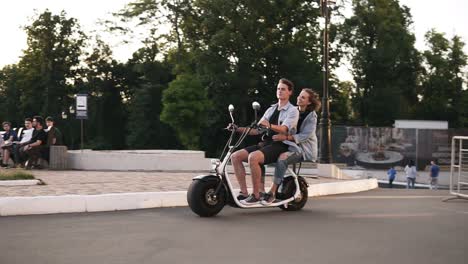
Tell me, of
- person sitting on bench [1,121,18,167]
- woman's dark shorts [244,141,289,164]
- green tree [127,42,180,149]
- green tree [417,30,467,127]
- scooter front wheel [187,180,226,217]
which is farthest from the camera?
green tree [417,30,467,127]

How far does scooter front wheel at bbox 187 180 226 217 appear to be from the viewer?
712cm

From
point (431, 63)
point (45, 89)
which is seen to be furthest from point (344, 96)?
point (45, 89)

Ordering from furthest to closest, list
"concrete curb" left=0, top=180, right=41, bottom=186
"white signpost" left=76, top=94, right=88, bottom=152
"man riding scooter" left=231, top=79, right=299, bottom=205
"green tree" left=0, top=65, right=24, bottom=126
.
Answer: "green tree" left=0, top=65, right=24, bottom=126, "white signpost" left=76, top=94, right=88, bottom=152, "concrete curb" left=0, top=180, right=41, bottom=186, "man riding scooter" left=231, top=79, right=299, bottom=205

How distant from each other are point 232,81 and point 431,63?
24589mm

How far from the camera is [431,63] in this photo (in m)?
60.8

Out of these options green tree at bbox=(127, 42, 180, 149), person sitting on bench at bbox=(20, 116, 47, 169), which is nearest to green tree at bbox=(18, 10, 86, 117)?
green tree at bbox=(127, 42, 180, 149)

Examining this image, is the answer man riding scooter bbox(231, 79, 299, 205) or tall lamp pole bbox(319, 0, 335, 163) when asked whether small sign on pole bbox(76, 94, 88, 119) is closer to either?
tall lamp pole bbox(319, 0, 335, 163)

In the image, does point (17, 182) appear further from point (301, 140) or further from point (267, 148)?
point (301, 140)

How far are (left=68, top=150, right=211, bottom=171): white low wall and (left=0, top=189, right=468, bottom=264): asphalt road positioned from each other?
925 cm

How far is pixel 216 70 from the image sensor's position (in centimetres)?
4731

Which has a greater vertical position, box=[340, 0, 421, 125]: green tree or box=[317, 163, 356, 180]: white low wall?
box=[340, 0, 421, 125]: green tree

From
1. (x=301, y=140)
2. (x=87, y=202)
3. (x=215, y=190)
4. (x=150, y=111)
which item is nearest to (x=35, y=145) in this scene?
(x=87, y=202)

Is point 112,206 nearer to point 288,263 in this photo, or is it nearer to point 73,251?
point 73,251

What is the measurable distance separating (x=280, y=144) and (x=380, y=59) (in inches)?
1987
